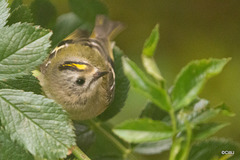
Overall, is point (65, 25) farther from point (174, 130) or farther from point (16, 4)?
point (174, 130)

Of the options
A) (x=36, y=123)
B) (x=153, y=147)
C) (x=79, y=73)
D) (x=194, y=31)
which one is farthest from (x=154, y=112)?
(x=194, y=31)

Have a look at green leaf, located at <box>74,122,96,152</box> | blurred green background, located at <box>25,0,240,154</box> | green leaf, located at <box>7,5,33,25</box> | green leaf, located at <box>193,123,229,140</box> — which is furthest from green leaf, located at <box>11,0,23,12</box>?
blurred green background, located at <box>25,0,240,154</box>

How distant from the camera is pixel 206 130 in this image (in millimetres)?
381

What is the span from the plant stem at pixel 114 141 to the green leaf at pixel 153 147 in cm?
2

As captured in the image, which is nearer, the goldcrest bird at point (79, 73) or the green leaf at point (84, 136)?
the green leaf at point (84, 136)

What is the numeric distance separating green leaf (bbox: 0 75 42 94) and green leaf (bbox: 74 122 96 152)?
6.9 inches

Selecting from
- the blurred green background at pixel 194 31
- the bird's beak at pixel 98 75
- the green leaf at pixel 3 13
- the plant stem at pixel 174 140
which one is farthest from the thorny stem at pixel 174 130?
the blurred green background at pixel 194 31

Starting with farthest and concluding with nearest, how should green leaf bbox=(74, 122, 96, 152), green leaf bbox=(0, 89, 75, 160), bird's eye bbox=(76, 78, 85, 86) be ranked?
bird's eye bbox=(76, 78, 85, 86), green leaf bbox=(74, 122, 96, 152), green leaf bbox=(0, 89, 75, 160)

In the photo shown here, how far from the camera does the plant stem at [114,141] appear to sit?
0.68 metres

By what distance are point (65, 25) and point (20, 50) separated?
0.81ft

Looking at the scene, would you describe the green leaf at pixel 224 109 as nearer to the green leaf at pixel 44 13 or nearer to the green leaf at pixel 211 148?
the green leaf at pixel 211 148

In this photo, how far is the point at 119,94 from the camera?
0.68m

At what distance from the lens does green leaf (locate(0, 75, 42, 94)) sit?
51 cm

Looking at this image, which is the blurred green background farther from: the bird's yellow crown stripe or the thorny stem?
the thorny stem
